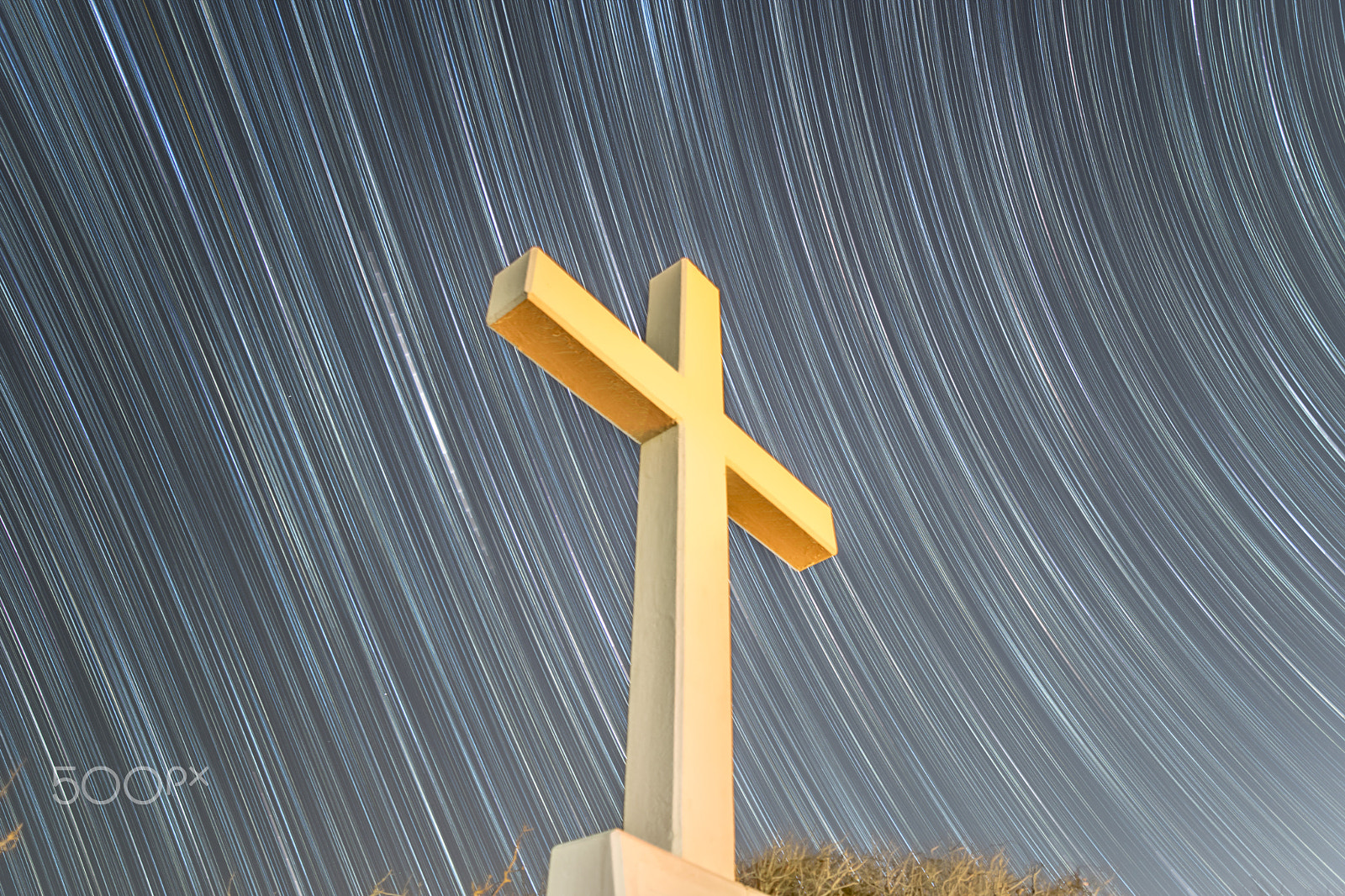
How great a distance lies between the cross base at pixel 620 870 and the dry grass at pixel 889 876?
1.50 metres

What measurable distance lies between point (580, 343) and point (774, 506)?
818mm

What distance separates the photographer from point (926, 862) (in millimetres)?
3270

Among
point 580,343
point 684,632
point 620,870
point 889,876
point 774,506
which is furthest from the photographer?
point 889,876

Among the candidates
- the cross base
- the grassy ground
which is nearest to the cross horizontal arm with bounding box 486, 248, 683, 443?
the cross base

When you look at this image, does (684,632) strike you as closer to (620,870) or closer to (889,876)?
(620,870)

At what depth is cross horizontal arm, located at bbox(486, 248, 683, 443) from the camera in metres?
2.08

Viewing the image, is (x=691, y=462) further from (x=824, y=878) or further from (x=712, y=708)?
(x=824, y=878)

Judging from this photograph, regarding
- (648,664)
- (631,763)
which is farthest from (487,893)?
(648,664)

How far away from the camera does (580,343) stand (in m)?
2.12

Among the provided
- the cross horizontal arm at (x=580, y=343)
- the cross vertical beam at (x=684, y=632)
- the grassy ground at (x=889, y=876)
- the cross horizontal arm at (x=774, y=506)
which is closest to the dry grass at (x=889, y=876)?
the grassy ground at (x=889, y=876)

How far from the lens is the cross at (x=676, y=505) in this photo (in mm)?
1773

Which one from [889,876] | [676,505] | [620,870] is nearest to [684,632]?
[676,505]

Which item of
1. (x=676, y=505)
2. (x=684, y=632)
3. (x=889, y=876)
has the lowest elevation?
(x=889, y=876)

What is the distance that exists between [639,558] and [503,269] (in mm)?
739
